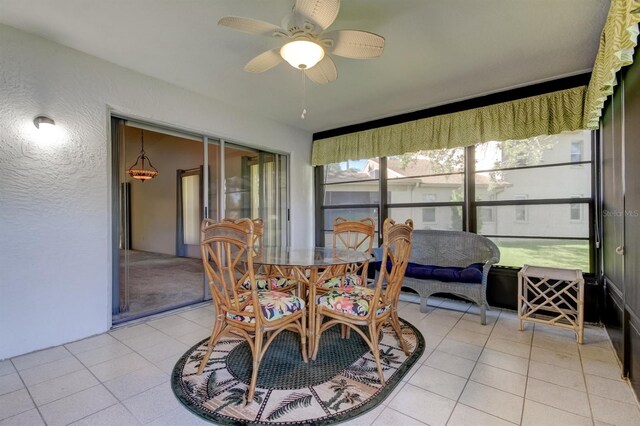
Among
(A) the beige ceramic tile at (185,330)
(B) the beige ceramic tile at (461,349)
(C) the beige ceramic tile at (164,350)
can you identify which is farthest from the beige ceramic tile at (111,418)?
(B) the beige ceramic tile at (461,349)

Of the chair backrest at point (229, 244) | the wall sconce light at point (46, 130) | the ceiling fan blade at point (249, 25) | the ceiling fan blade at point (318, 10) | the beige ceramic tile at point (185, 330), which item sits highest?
the ceiling fan blade at point (318, 10)

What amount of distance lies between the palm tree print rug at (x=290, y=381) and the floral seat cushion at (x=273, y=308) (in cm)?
41

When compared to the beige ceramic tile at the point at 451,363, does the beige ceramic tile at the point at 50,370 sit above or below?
above

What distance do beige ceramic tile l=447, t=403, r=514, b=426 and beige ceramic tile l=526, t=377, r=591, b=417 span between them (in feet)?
1.22

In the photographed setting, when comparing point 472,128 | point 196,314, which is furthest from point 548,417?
point 196,314

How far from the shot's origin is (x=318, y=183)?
5.23 m

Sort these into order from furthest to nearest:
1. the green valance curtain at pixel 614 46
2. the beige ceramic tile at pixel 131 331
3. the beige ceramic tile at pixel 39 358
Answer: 1. the beige ceramic tile at pixel 131 331
2. the beige ceramic tile at pixel 39 358
3. the green valance curtain at pixel 614 46

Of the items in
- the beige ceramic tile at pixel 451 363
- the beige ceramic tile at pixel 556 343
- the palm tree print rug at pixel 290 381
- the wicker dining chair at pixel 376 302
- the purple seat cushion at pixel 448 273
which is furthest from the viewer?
the purple seat cushion at pixel 448 273

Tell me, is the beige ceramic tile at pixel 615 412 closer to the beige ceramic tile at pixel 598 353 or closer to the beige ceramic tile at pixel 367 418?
the beige ceramic tile at pixel 598 353

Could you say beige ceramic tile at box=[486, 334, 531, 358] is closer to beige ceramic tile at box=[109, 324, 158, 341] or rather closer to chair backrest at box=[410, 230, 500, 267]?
chair backrest at box=[410, 230, 500, 267]

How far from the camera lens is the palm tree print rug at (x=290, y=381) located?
1.60 metres

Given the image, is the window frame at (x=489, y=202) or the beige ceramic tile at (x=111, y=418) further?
the window frame at (x=489, y=202)

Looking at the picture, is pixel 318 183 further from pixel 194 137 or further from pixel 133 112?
pixel 133 112

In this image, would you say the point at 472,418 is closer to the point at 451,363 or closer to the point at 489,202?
the point at 451,363
